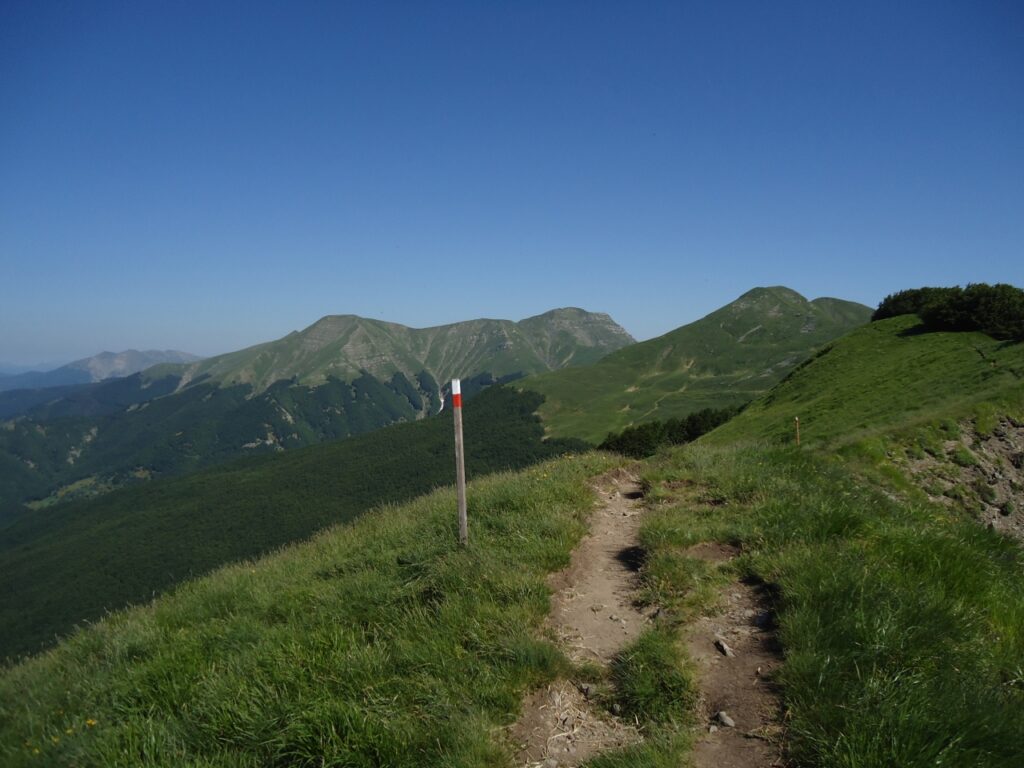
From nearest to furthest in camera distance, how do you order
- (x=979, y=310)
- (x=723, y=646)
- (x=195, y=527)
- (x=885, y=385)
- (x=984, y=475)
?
(x=723, y=646), (x=984, y=475), (x=885, y=385), (x=979, y=310), (x=195, y=527)

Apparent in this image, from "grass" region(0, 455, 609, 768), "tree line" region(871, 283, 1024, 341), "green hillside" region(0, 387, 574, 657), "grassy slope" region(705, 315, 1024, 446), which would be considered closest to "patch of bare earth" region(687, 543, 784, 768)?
"grass" region(0, 455, 609, 768)

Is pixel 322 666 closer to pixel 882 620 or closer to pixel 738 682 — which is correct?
pixel 738 682

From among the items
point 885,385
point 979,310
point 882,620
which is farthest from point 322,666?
point 979,310

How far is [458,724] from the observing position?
14.2ft

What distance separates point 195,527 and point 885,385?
183951 mm

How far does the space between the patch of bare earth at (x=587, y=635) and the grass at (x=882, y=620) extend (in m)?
0.80

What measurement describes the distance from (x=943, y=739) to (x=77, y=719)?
763 centimetres

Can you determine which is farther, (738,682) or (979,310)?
(979,310)

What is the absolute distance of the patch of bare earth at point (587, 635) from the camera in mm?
4398

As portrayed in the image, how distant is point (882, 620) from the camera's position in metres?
4.75

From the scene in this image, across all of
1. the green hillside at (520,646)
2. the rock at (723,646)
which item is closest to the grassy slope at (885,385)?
the green hillside at (520,646)

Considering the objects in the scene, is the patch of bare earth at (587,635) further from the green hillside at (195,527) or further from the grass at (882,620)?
the green hillside at (195,527)

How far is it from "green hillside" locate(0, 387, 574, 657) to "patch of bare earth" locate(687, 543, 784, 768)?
117675 mm

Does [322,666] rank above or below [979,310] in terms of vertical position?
below
